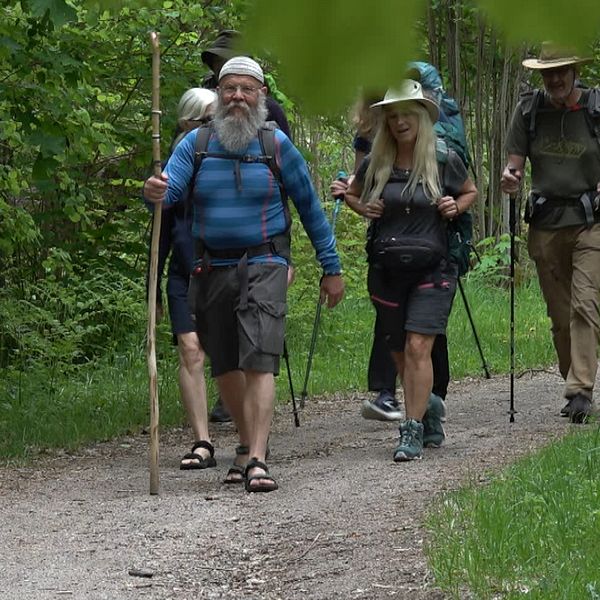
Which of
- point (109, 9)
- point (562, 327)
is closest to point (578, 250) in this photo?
point (562, 327)

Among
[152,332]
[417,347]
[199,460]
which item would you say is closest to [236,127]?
[152,332]

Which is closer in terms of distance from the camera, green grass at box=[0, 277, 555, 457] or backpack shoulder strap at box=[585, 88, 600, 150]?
backpack shoulder strap at box=[585, 88, 600, 150]

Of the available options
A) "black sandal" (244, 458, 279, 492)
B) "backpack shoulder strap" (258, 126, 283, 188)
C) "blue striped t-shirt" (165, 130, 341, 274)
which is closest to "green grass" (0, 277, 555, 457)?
"black sandal" (244, 458, 279, 492)

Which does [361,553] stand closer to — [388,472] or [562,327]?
[388,472]

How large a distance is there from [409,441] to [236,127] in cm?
174

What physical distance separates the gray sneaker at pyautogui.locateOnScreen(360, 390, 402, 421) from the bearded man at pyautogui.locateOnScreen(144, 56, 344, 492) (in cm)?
205

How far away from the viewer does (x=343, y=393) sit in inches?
405

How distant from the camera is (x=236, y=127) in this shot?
6.35 m

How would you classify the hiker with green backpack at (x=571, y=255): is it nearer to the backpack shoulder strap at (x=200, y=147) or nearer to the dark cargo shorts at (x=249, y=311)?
the dark cargo shorts at (x=249, y=311)

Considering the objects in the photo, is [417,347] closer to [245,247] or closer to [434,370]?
[434,370]

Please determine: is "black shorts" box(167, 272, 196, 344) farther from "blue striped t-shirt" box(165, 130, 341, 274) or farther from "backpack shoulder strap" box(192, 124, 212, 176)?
"backpack shoulder strap" box(192, 124, 212, 176)

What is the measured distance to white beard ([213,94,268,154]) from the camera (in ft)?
20.7

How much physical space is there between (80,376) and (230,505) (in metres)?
4.18

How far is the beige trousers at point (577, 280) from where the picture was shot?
7.81 metres
